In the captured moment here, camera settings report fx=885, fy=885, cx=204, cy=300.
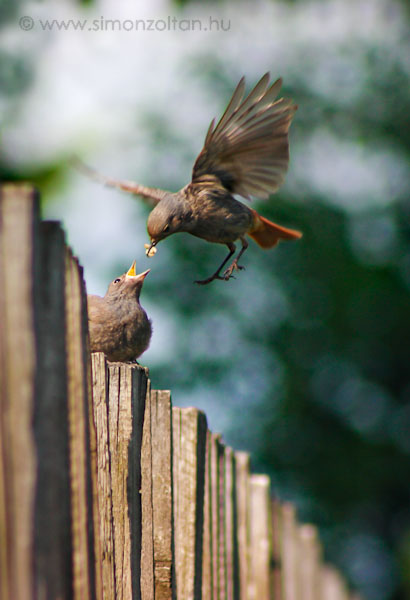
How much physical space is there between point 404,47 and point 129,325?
Answer: 51.9 feet

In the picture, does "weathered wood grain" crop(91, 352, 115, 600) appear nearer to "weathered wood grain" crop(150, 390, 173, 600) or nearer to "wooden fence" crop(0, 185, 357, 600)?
"wooden fence" crop(0, 185, 357, 600)

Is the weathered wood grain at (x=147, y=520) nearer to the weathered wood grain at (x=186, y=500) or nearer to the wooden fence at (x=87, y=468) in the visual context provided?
the wooden fence at (x=87, y=468)

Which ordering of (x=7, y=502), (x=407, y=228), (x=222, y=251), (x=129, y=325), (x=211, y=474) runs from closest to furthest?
(x=7, y=502), (x=211, y=474), (x=129, y=325), (x=222, y=251), (x=407, y=228)

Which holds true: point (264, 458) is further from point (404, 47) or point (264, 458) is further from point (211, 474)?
point (211, 474)

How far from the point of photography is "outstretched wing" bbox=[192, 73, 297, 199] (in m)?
4.05

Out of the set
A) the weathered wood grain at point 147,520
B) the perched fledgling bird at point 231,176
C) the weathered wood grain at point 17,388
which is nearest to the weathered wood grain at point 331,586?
the perched fledgling bird at point 231,176

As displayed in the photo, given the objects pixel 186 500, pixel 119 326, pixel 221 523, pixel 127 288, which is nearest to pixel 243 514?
pixel 221 523

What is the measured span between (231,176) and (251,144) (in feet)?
Answer: 0.99

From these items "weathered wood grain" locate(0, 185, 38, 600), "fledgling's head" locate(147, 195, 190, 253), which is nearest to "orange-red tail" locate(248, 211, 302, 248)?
"fledgling's head" locate(147, 195, 190, 253)

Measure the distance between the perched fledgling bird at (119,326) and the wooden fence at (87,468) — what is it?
1.96 ft

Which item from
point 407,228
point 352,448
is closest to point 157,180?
point 407,228

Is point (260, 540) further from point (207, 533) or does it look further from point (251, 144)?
point (251, 144)

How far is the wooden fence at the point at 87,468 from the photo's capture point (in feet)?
4.17

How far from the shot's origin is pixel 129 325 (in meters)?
3.66
